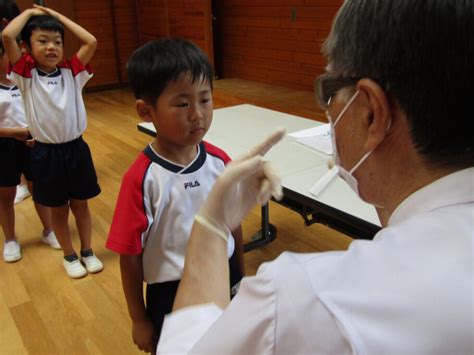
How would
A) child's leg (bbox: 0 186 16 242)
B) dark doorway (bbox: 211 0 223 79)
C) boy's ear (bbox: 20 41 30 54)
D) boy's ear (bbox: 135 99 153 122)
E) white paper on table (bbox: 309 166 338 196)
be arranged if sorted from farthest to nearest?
dark doorway (bbox: 211 0 223 79) → child's leg (bbox: 0 186 16 242) → boy's ear (bbox: 20 41 30 54) → white paper on table (bbox: 309 166 338 196) → boy's ear (bbox: 135 99 153 122)

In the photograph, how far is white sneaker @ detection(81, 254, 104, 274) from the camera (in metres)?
2.37

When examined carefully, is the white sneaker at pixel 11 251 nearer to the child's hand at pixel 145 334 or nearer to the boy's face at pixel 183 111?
the child's hand at pixel 145 334

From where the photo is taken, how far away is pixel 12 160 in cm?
237

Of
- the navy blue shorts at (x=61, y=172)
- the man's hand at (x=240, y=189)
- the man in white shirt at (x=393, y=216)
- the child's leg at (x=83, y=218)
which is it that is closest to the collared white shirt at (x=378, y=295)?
the man in white shirt at (x=393, y=216)

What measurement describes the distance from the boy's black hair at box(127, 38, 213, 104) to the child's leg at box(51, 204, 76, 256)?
1.26m

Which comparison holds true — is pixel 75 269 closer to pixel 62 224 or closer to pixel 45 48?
pixel 62 224

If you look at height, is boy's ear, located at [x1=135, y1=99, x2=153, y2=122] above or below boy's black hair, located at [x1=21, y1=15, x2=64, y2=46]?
below

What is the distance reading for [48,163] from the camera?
2.12 m

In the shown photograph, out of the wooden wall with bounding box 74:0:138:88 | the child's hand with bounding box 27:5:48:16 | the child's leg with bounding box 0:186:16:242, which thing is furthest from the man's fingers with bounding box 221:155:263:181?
the wooden wall with bounding box 74:0:138:88

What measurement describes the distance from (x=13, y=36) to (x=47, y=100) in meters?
0.31

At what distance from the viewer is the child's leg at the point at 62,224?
226 cm

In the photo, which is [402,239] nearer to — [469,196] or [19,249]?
[469,196]

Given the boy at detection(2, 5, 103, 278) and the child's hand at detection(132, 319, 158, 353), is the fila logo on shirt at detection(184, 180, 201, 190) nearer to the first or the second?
the child's hand at detection(132, 319, 158, 353)

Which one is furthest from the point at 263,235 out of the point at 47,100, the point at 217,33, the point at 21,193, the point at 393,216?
the point at 217,33
